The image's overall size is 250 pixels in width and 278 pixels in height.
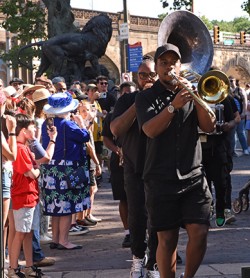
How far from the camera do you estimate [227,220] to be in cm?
1047

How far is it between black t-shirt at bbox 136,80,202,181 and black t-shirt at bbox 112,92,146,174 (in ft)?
3.36

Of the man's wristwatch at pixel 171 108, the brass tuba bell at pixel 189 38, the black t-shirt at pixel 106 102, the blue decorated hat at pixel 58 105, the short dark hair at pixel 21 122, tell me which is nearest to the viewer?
the man's wristwatch at pixel 171 108

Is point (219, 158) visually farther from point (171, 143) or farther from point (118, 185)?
point (171, 143)

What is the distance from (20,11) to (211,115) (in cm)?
2542

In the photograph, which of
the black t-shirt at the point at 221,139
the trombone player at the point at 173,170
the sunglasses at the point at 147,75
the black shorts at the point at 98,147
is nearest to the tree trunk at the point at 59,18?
the black shorts at the point at 98,147

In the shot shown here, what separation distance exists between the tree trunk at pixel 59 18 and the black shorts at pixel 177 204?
2013 centimetres

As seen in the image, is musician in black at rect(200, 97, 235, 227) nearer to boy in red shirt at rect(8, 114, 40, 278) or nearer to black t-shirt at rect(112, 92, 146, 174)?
Answer: black t-shirt at rect(112, 92, 146, 174)

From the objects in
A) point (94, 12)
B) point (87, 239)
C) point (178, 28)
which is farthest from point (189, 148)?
point (94, 12)

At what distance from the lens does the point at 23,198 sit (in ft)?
24.9

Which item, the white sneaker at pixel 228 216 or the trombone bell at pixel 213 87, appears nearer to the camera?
the trombone bell at pixel 213 87

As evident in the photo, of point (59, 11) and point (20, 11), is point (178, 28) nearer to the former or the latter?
point (59, 11)

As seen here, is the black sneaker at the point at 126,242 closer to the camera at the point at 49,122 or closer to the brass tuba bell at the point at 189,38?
the camera at the point at 49,122

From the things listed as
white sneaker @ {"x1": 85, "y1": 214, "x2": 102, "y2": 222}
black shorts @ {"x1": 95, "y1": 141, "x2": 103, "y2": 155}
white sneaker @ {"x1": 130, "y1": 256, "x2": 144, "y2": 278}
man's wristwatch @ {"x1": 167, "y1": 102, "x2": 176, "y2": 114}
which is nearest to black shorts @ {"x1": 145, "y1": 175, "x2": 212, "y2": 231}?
man's wristwatch @ {"x1": 167, "y1": 102, "x2": 176, "y2": 114}

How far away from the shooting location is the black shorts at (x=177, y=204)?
583 centimetres
